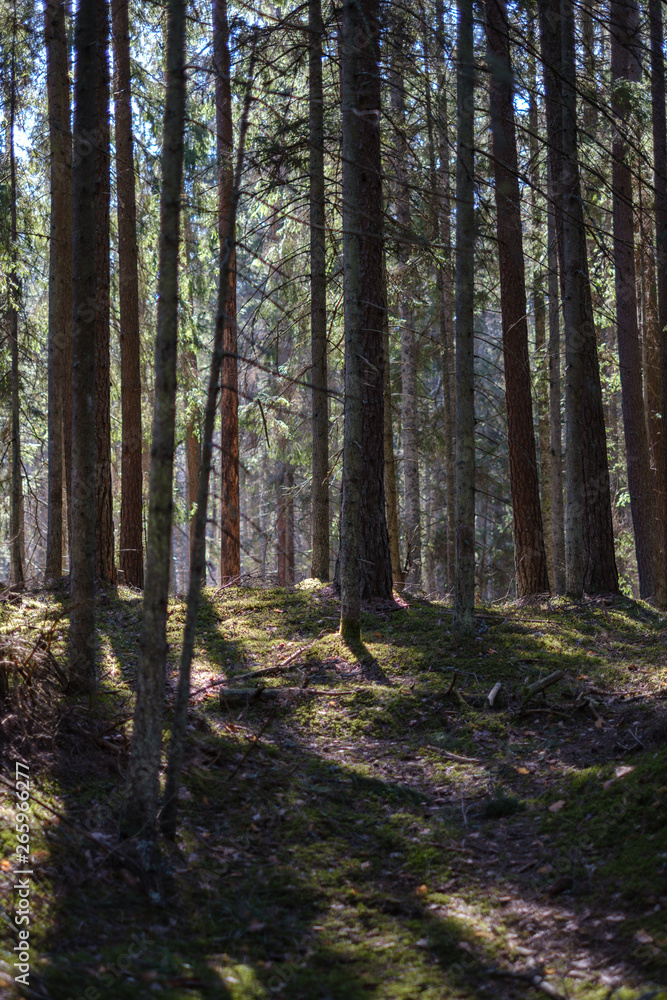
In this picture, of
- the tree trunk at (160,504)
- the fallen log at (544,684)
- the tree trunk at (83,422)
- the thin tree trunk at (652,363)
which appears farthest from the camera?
the thin tree trunk at (652,363)

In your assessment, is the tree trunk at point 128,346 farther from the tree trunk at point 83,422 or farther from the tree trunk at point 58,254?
the tree trunk at point 83,422

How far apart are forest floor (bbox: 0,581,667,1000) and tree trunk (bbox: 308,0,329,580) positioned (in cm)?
372

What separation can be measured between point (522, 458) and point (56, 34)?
908cm

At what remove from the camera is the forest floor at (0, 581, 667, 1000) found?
3500 mm

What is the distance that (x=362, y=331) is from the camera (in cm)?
860

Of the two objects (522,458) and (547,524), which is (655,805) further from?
A: (547,524)

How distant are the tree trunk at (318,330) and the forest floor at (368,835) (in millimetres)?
3722

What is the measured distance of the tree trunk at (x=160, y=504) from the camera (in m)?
4.32

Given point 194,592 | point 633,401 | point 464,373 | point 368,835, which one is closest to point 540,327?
point 633,401

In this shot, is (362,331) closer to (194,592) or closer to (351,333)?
(351,333)

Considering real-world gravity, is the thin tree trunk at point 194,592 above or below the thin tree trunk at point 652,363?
below

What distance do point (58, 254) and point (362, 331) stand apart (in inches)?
202

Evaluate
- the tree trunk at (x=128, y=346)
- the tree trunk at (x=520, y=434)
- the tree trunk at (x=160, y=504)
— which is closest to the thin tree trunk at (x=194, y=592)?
the tree trunk at (x=160, y=504)

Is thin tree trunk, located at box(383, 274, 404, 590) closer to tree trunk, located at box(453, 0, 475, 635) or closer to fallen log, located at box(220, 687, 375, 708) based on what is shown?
tree trunk, located at box(453, 0, 475, 635)
